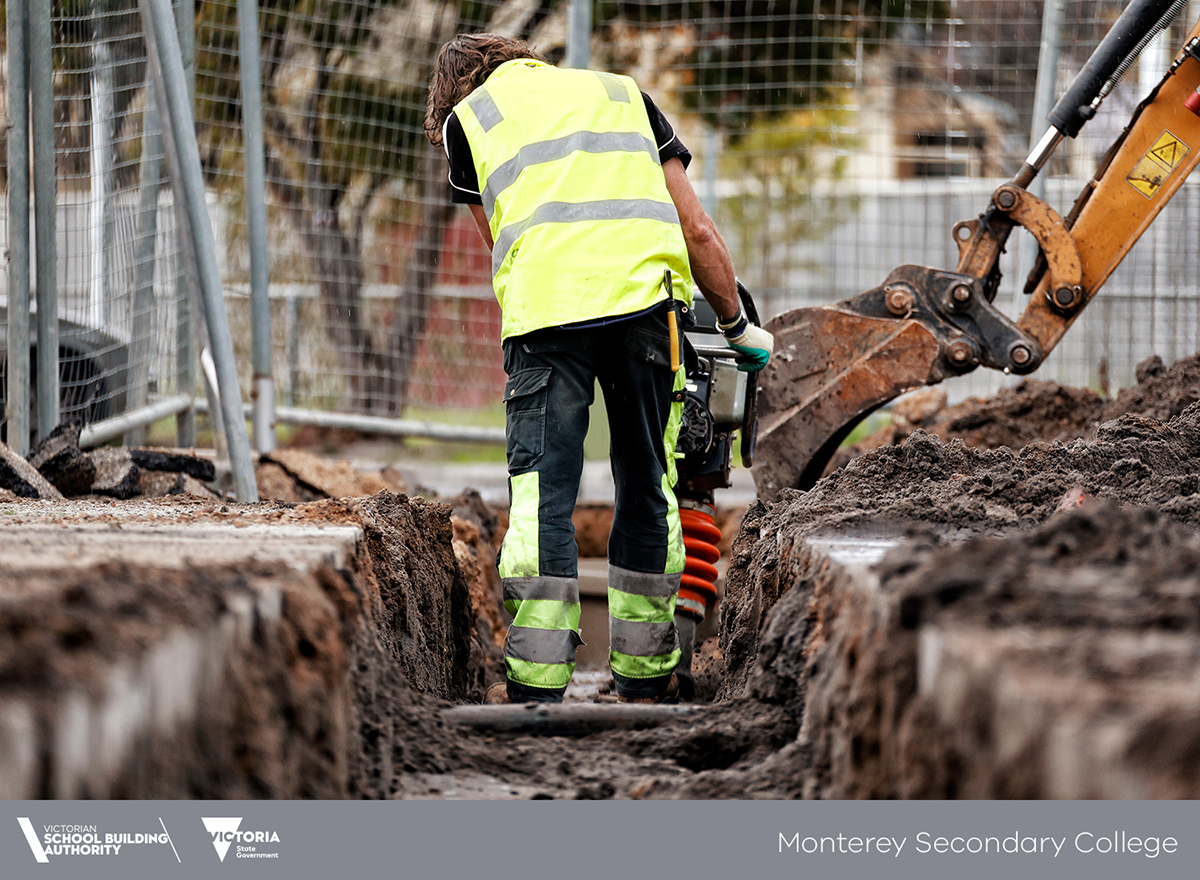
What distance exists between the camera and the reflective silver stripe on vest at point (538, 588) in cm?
325

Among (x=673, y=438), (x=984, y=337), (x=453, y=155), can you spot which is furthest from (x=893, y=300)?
(x=453, y=155)

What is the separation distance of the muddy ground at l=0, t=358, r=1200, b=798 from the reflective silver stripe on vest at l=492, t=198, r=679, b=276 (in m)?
0.89

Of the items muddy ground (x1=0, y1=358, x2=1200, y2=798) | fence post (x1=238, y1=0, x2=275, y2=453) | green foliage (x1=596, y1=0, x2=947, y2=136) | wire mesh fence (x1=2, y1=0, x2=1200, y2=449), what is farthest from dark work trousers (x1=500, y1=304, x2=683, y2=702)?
green foliage (x1=596, y1=0, x2=947, y2=136)

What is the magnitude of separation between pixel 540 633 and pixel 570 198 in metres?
1.20

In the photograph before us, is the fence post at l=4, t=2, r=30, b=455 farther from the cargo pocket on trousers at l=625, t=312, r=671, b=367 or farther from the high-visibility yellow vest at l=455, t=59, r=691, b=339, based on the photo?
the cargo pocket on trousers at l=625, t=312, r=671, b=367

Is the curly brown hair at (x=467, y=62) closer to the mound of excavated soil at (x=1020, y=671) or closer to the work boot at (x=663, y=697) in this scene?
the work boot at (x=663, y=697)

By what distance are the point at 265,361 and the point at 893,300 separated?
3268mm

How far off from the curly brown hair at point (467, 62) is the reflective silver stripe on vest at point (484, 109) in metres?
0.16

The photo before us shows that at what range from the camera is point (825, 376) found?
498cm

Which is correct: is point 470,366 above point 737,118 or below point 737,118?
below

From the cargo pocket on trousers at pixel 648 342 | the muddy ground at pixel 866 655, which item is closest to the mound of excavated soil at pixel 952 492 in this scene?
the muddy ground at pixel 866 655
